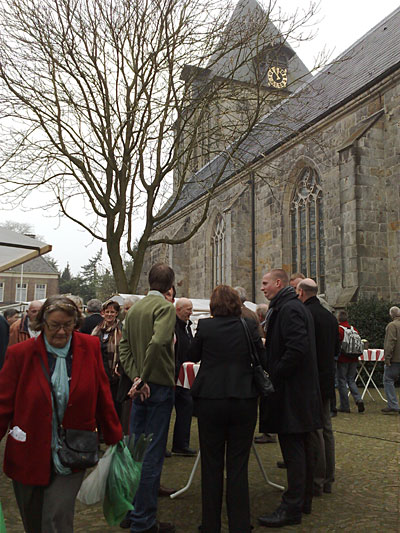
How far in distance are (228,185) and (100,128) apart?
1230 cm

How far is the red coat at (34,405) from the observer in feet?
7.38

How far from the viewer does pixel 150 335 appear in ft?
11.5

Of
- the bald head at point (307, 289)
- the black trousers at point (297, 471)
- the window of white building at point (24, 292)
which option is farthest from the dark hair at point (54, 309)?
the window of white building at point (24, 292)

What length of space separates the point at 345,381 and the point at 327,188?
348 inches

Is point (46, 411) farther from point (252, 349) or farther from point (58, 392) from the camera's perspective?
point (252, 349)

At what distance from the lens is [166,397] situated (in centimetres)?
344

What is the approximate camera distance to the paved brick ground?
344 centimetres

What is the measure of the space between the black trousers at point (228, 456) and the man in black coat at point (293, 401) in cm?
50

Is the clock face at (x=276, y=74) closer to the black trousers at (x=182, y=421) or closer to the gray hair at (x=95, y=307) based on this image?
the gray hair at (x=95, y=307)

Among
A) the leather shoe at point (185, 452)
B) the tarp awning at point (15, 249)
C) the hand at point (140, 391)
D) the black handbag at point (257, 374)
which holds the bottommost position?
the leather shoe at point (185, 452)

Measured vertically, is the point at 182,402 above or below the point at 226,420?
below

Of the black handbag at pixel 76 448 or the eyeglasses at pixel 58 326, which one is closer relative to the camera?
the black handbag at pixel 76 448

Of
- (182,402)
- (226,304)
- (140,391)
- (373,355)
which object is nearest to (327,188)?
(373,355)

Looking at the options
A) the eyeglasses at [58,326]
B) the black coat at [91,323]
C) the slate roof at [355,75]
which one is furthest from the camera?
the slate roof at [355,75]
